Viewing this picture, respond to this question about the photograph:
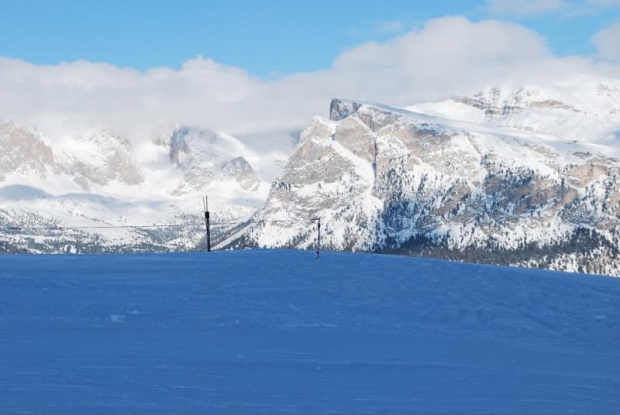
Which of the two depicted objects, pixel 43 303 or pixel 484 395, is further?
pixel 43 303

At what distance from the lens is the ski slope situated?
56.9 ft

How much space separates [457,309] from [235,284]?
747cm

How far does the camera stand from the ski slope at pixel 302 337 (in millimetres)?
17328

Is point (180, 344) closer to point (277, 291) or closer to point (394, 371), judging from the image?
point (394, 371)

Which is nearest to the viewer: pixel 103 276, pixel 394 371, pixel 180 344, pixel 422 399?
pixel 422 399

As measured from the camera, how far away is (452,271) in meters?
33.4

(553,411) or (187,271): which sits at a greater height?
(187,271)

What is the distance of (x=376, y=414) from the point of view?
16391mm

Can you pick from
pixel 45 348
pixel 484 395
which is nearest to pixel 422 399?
pixel 484 395

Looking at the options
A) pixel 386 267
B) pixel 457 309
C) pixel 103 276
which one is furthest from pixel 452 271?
pixel 103 276

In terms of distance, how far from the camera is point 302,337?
2294cm

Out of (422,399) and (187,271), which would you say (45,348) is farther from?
(187,271)

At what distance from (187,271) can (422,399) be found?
644 inches

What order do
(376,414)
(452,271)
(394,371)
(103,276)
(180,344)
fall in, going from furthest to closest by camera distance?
(452,271) < (103,276) < (180,344) < (394,371) < (376,414)
